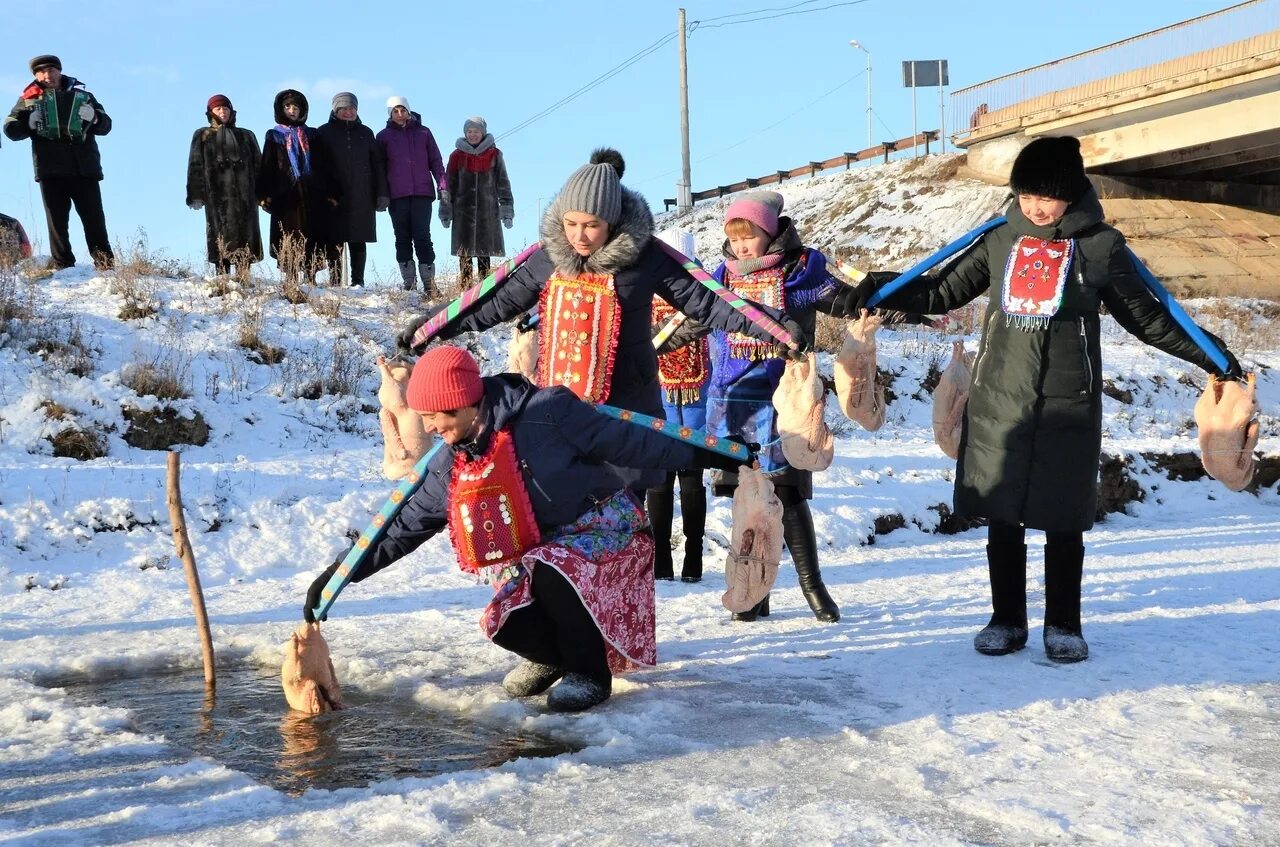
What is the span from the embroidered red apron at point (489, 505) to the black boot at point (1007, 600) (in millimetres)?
A: 2048

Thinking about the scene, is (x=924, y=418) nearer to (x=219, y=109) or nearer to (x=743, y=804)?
(x=219, y=109)

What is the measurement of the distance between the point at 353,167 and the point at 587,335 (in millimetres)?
7378

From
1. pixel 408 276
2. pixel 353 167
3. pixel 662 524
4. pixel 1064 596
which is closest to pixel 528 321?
pixel 662 524

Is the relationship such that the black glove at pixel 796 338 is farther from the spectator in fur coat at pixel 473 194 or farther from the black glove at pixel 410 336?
the spectator in fur coat at pixel 473 194

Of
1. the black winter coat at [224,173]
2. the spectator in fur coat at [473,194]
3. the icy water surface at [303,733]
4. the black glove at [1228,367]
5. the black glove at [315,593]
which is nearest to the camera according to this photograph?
the icy water surface at [303,733]

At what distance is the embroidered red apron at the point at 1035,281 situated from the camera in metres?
4.86

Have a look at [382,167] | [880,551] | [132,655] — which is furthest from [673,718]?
[382,167]

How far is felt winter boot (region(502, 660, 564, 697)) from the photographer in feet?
14.8

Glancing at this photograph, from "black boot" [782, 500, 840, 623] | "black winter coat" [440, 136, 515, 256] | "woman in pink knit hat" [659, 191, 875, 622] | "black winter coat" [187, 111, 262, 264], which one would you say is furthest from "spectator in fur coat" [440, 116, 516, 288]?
"black boot" [782, 500, 840, 623]

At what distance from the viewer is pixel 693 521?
7.20 meters

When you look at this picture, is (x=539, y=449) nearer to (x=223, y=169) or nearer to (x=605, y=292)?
(x=605, y=292)

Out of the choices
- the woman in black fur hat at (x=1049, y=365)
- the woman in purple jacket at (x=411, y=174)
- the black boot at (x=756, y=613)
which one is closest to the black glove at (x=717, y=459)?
the woman in black fur hat at (x=1049, y=365)

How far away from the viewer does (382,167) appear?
1171 cm

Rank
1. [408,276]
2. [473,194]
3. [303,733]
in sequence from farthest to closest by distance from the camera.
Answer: [408,276] → [473,194] → [303,733]
